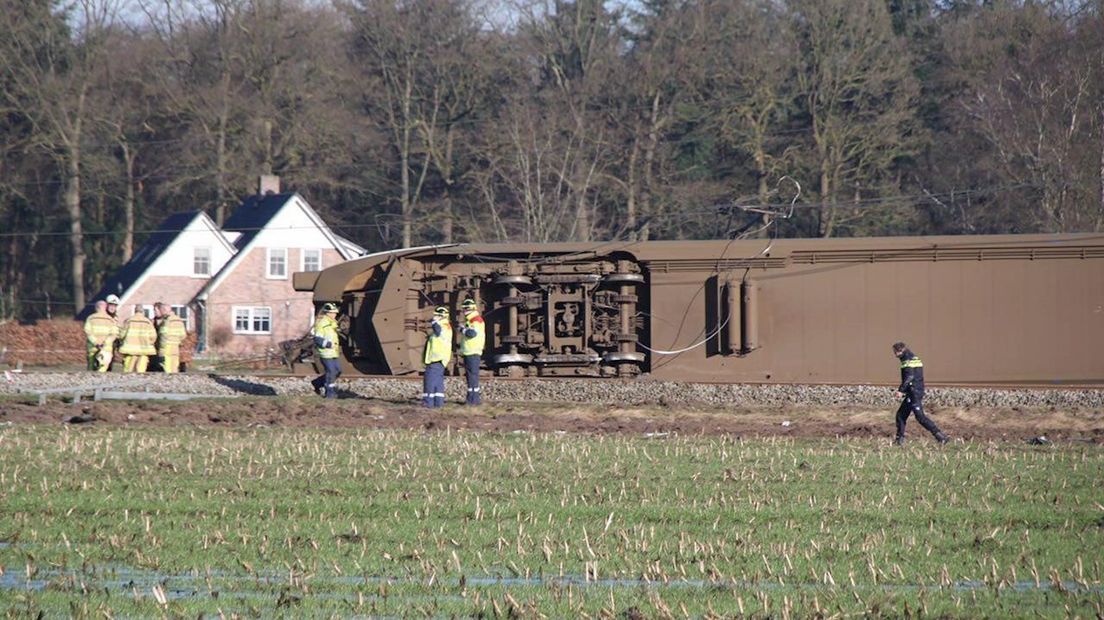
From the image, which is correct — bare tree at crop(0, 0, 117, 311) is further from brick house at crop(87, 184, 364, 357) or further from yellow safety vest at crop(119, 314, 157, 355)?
yellow safety vest at crop(119, 314, 157, 355)

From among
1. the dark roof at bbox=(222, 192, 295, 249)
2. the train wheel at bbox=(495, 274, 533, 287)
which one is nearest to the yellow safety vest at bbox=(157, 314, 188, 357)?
the train wheel at bbox=(495, 274, 533, 287)

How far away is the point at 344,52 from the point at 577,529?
179 feet

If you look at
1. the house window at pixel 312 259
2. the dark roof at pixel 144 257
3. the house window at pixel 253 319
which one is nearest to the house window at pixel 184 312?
the dark roof at pixel 144 257

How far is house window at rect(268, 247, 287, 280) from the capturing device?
6197 cm

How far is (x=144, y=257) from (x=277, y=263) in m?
5.90

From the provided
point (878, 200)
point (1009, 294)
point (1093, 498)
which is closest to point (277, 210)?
point (878, 200)

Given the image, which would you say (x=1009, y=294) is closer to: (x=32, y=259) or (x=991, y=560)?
(x=991, y=560)

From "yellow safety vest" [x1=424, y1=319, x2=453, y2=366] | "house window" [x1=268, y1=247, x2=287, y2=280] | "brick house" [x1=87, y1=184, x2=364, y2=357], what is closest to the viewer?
"yellow safety vest" [x1=424, y1=319, x2=453, y2=366]

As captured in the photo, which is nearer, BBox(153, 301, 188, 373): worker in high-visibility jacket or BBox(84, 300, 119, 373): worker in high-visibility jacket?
BBox(84, 300, 119, 373): worker in high-visibility jacket

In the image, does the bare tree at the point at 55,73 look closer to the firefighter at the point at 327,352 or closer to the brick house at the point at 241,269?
the brick house at the point at 241,269

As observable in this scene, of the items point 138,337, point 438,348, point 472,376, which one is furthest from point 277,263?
point 438,348

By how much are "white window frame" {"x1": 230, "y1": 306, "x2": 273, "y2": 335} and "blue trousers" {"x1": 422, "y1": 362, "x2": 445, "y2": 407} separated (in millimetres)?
38220

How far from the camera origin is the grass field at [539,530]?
356 inches

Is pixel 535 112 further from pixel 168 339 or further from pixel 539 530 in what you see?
pixel 539 530
